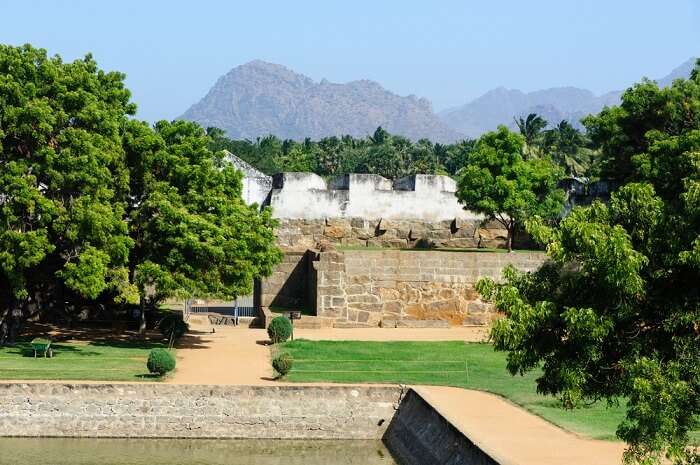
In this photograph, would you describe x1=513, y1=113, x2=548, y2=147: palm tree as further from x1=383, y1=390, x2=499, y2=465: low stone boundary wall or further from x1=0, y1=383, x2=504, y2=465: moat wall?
x1=383, y1=390, x2=499, y2=465: low stone boundary wall

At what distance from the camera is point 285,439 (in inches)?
1009

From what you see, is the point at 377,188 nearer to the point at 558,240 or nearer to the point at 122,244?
the point at 122,244

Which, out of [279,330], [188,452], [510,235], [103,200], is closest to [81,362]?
[103,200]

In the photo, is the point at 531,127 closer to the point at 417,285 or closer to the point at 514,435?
the point at 417,285

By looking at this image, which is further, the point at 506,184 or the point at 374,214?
the point at 374,214

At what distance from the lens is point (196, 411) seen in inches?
997

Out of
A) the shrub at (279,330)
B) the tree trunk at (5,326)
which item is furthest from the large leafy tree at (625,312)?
the tree trunk at (5,326)

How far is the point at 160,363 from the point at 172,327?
7576mm

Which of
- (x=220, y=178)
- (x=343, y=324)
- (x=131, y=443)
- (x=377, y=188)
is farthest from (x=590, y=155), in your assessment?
(x=131, y=443)

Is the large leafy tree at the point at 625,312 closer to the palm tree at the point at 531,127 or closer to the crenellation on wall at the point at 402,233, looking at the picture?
the crenellation on wall at the point at 402,233

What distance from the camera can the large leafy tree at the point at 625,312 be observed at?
13477 mm

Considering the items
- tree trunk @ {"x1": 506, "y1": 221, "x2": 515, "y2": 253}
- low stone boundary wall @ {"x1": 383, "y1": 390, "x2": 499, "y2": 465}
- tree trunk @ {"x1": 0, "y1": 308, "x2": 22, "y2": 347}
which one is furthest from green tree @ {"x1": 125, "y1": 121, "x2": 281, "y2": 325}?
tree trunk @ {"x1": 506, "y1": 221, "x2": 515, "y2": 253}

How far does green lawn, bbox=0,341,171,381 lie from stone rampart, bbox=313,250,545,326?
961 cm

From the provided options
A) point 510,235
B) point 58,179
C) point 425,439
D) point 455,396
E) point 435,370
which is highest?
point 58,179
